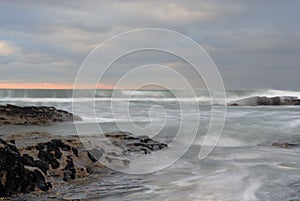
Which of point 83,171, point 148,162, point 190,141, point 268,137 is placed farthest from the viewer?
point 268,137

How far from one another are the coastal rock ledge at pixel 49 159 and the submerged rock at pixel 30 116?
8113 millimetres

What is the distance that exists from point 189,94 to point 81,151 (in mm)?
49552

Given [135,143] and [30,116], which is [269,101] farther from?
[135,143]

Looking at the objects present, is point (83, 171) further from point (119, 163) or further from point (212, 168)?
point (212, 168)

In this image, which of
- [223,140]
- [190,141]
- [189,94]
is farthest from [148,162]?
[189,94]

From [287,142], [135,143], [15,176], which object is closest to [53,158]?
[15,176]

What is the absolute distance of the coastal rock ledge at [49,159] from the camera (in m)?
5.91

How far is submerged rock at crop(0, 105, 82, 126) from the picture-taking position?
1661 cm

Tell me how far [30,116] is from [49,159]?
10.7 metres

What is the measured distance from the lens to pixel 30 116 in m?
17.3

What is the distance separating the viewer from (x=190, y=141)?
1331cm

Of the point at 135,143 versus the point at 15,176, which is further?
the point at 135,143

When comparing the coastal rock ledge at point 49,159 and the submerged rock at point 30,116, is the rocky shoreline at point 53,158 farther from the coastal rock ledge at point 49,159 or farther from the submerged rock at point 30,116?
the submerged rock at point 30,116

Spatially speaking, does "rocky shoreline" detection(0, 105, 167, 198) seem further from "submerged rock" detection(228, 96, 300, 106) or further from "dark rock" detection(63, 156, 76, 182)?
"submerged rock" detection(228, 96, 300, 106)
